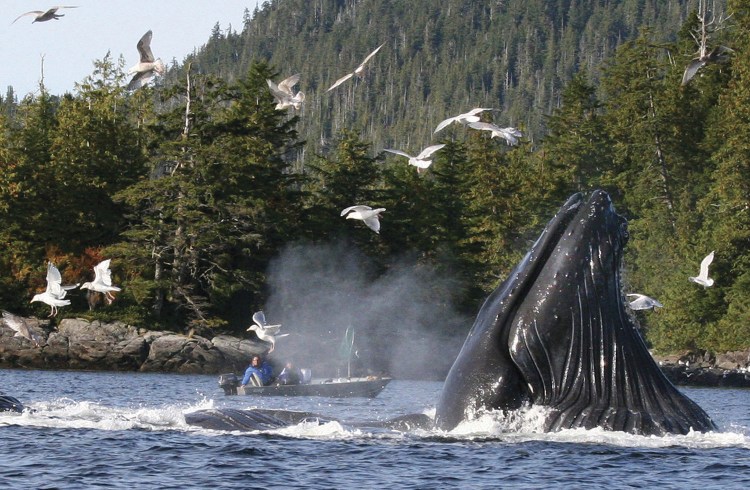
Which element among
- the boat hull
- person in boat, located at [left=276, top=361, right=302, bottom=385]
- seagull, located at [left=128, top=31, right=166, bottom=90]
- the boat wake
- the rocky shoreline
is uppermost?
seagull, located at [left=128, top=31, right=166, bottom=90]

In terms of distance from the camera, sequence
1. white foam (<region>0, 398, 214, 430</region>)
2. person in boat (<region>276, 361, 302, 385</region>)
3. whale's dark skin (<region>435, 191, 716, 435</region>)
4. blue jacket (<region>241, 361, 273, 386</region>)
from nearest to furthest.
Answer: whale's dark skin (<region>435, 191, 716, 435</region>), white foam (<region>0, 398, 214, 430</region>), blue jacket (<region>241, 361, 273, 386</region>), person in boat (<region>276, 361, 302, 385</region>)

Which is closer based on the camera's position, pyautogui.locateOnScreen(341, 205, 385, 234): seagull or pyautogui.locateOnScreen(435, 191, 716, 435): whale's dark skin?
pyautogui.locateOnScreen(435, 191, 716, 435): whale's dark skin

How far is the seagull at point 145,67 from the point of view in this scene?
21.1 metres

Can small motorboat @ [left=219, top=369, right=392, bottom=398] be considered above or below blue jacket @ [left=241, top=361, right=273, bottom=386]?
below

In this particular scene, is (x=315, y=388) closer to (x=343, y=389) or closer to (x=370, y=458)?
(x=343, y=389)

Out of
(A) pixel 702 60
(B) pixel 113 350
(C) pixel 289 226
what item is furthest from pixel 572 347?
(C) pixel 289 226

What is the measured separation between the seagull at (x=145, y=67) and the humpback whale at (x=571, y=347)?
10.9m

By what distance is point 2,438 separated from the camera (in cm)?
1552

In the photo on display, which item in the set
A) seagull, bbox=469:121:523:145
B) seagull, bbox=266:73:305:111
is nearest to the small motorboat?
seagull, bbox=266:73:305:111

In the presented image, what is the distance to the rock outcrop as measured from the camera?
1918 inches

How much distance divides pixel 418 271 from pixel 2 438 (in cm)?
4493

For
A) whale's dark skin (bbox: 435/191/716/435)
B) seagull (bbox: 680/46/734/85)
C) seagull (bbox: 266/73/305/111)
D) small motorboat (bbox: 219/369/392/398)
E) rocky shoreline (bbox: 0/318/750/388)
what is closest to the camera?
whale's dark skin (bbox: 435/191/716/435)

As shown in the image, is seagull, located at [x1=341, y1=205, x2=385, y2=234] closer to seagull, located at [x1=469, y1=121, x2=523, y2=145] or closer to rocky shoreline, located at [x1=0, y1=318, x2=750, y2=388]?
seagull, located at [x1=469, y1=121, x2=523, y2=145]

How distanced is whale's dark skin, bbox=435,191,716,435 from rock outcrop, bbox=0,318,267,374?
38.6 meters
